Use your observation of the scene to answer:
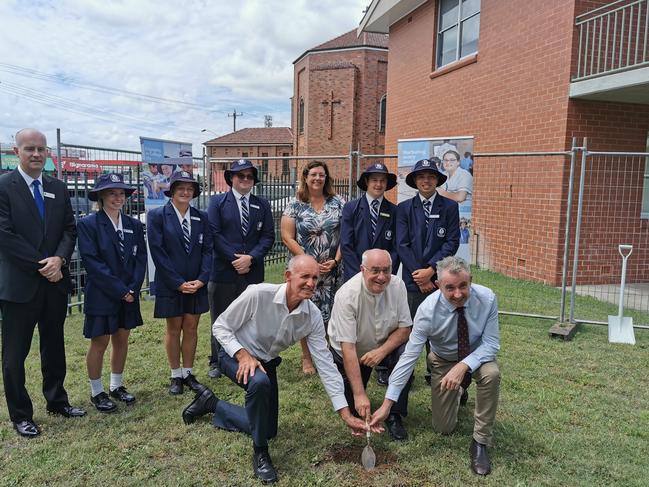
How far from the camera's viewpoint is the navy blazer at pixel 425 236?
4.54m

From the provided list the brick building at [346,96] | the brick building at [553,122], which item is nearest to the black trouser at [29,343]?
the brick building at [553,122]

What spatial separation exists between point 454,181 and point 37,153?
4331 millimetres

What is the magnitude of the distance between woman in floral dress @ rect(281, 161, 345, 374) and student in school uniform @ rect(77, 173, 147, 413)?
1.45 m

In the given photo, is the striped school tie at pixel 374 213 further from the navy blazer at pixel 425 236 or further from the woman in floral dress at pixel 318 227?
the woman in floral dress at pixel 318 227

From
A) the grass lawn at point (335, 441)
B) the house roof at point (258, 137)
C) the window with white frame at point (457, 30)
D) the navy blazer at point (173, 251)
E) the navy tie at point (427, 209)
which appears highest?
the house roof at point (258, 137)

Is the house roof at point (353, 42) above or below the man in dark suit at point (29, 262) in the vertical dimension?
above

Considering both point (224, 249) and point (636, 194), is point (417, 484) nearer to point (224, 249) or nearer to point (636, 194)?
point (224, 249)

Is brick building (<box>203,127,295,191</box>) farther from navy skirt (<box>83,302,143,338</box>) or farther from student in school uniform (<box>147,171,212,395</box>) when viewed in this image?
navy skirt (<box>83,302,143,338</box>)

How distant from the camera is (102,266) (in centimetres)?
394

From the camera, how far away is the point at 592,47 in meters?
8.20

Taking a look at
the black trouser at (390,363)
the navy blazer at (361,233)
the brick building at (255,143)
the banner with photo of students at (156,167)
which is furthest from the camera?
the brick building at (255,143)

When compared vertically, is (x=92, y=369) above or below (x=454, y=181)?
below

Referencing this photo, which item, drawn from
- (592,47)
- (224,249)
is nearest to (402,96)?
(592,47)

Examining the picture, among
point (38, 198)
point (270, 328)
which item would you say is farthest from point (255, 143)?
point (270, 328)
